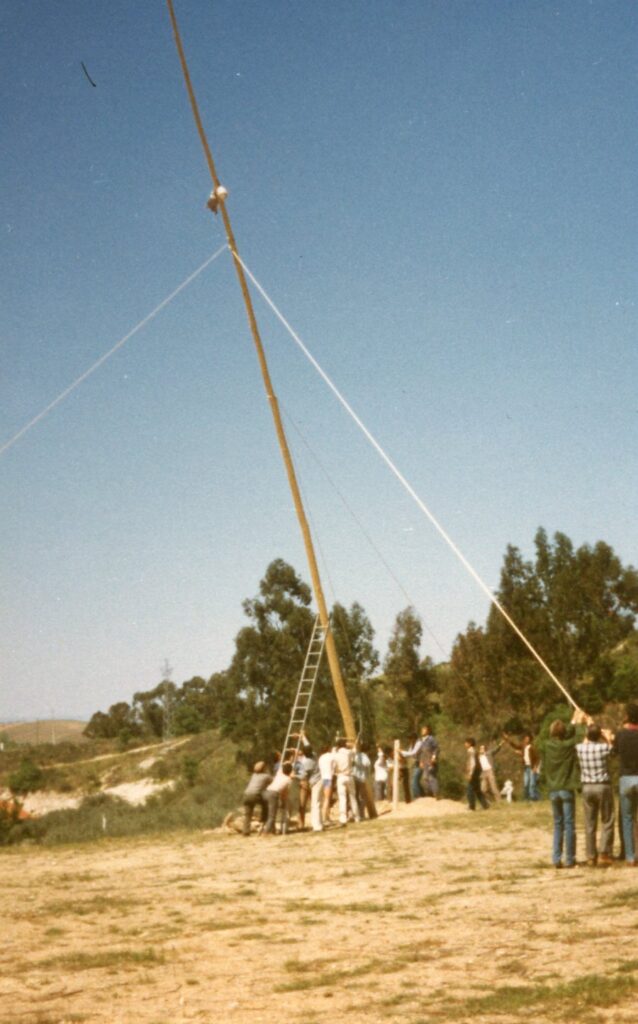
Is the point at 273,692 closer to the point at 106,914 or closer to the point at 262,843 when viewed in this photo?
the point at 262,843

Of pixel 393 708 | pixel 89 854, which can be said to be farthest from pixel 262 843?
pixel 393 708

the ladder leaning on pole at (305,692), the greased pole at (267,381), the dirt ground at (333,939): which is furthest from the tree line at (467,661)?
the dirt ground at (333,939)

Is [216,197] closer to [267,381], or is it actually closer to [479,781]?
[267,381]

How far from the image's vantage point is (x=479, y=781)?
20.8 m

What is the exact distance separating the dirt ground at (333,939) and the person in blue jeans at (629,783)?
26 cm

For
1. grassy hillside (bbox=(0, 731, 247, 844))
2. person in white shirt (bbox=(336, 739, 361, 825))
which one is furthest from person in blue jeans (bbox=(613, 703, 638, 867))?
grassy hillside (bbox=(0, 731, 247, 844))

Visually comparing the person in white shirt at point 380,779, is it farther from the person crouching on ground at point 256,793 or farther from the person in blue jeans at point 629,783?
the person in blue jeans at point 629,783

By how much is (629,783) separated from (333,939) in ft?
15.5

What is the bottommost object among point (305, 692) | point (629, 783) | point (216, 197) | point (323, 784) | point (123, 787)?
point (123, 787)

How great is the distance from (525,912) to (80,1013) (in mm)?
4171

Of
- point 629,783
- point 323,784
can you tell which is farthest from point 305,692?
point 629,783

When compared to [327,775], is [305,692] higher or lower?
higher

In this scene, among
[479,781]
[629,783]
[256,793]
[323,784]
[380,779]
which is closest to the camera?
[629,783]

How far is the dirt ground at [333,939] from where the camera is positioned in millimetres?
5992
